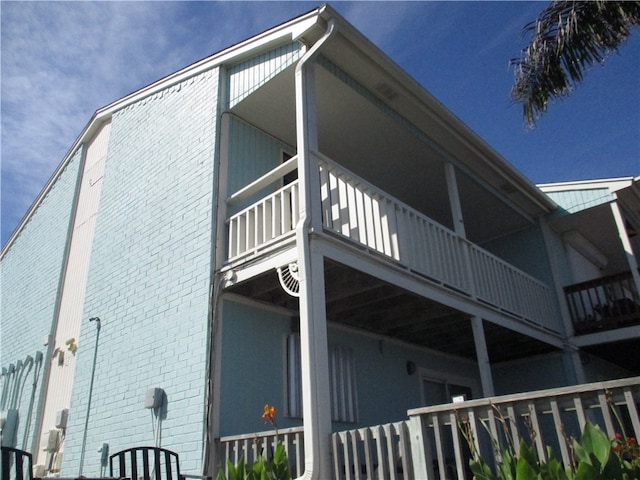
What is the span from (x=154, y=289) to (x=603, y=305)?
29.7 ft

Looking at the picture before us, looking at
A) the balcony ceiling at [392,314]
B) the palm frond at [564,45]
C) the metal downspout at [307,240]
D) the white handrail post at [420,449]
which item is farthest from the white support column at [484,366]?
the palm frond at [564,45]

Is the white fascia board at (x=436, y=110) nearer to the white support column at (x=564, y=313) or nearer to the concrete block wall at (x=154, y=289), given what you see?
the white support column at (x=564, y=313)

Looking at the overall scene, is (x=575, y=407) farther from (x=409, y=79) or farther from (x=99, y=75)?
(x=99, y=75)

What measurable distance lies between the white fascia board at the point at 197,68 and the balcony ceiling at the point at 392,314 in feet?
10.7

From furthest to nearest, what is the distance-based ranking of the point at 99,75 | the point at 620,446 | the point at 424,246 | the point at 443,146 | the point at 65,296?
the point at 65,296 → the point at 443,146 → the point at 99,75 → the point at 424,246 → the point at 620,446

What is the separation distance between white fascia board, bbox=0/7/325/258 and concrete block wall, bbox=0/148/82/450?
25 cm

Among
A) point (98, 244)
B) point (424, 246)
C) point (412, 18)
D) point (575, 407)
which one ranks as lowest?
point (575, 407)

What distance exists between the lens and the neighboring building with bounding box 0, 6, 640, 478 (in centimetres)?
663

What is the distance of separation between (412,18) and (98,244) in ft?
22.1

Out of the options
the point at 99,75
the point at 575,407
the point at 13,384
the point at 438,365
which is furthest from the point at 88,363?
the point at 575,407

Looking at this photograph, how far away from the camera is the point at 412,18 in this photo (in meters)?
8.88

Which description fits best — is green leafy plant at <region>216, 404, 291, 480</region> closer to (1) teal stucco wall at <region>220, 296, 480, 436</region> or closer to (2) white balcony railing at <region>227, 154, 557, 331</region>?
(1) teal stucco wall at <region>220, 296, 480, 436</region>

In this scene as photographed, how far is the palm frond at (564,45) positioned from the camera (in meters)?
8.32

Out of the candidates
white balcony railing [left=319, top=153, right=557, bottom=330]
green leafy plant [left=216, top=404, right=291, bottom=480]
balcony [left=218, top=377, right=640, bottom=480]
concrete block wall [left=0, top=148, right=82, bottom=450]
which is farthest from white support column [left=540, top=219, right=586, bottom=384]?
concrete block wall [left=0, top=148, right=82, bottom=450]
